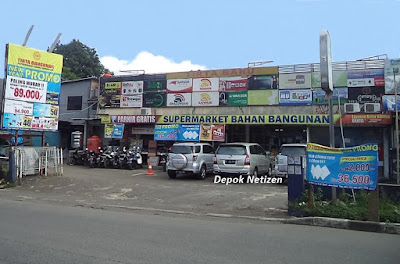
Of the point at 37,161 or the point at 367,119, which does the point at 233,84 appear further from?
the point at 37,161

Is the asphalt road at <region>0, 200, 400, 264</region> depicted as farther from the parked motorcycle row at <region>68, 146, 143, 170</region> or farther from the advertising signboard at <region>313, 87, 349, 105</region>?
the advertising signboard at <region>313, 87, 349, 105</region>

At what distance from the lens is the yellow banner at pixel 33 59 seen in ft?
50.5

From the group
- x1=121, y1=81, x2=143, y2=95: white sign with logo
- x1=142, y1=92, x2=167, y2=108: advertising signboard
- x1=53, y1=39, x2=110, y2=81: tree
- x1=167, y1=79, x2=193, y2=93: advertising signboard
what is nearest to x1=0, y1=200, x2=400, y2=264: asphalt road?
x1=167, y1=79, x2=193, y2=93: advertising signboard

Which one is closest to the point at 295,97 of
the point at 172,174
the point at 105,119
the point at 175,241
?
the point at 172,174

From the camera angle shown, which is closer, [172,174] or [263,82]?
[172,174]

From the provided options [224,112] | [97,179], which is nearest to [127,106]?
[224,112]

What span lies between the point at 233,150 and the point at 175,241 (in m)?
10.4

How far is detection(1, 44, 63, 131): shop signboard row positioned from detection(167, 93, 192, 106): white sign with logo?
778cm

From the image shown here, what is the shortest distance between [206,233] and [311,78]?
15.1m

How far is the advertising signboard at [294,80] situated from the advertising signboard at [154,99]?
7.45 metres

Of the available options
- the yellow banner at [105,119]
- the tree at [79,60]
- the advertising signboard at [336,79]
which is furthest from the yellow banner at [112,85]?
the tree at [79,60]

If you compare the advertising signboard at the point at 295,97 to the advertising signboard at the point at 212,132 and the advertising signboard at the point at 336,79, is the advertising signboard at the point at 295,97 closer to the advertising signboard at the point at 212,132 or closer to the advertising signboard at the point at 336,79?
the advertising signboard at the point at 336,79

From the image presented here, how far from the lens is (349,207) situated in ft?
28.7

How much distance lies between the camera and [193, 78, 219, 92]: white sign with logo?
22406 mm
